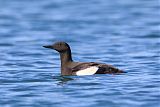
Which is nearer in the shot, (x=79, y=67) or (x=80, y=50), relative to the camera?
(x=79, y=67)

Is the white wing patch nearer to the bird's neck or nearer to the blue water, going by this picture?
the blue water

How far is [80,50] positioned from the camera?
24.8 meters

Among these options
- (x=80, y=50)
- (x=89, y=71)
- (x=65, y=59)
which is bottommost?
(x=89, y=71)

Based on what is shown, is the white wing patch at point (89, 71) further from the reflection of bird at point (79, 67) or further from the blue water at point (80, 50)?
the blue water at point (80, 50)

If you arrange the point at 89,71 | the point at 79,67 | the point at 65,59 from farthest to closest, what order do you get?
the point at 65,59, the point at 79,67, the point at 89,71

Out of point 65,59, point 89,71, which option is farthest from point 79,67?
point 65,59

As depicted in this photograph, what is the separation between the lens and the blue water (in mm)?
16328

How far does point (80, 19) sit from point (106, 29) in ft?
12.6

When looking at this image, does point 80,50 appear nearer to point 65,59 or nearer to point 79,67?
point 65,59

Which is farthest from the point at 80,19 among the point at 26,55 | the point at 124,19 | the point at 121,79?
the point at 121,79

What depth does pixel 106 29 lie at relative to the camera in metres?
30.8

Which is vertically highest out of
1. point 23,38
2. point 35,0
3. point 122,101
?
point 35,0

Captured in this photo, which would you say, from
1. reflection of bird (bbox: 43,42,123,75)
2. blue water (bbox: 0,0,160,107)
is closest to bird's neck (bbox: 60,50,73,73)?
reflection of bird (bbox: 43,42,123,75)

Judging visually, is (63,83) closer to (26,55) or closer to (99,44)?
(26,55)
